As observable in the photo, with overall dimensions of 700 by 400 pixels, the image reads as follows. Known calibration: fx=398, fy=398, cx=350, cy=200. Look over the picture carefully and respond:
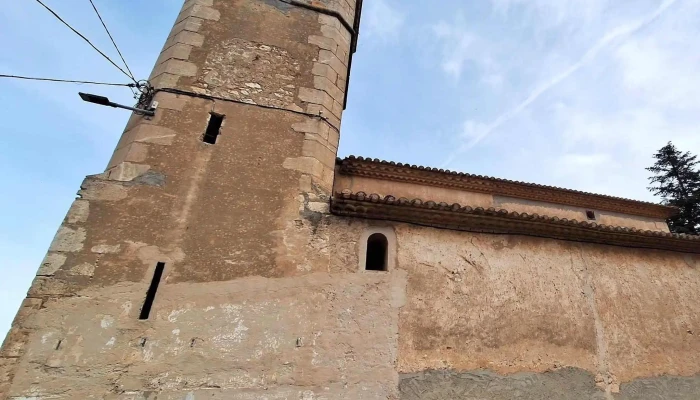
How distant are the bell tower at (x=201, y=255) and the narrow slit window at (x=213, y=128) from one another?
0.02m

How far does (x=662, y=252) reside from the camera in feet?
20.3

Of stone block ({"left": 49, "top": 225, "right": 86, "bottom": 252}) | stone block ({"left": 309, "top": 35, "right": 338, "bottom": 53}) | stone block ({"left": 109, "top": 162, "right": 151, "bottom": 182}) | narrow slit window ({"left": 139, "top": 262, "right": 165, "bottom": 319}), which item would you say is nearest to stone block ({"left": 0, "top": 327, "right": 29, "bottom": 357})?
stone block ({"left": 49, "top": 225, "right": 86, "bottom": 252})

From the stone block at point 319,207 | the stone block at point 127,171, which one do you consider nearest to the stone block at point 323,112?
the stone block at point 319,207

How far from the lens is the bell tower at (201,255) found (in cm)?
371

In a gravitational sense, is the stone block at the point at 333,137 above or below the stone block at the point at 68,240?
above

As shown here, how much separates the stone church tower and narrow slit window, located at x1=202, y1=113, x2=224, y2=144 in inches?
0.8

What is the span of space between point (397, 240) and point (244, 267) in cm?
187

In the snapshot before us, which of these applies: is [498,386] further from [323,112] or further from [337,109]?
[337,109]

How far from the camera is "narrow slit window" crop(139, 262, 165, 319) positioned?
13.1 feet

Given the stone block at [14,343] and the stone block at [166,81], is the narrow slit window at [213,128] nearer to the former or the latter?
the stone block at [166,81]

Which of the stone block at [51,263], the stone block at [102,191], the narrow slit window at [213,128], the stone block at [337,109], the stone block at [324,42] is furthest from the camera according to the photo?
the stone block at [324,42]

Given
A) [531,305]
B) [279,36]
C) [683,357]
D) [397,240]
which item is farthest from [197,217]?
[683,357]

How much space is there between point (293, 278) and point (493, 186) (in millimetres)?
5276

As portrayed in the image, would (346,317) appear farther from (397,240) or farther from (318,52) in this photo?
(318,52)
